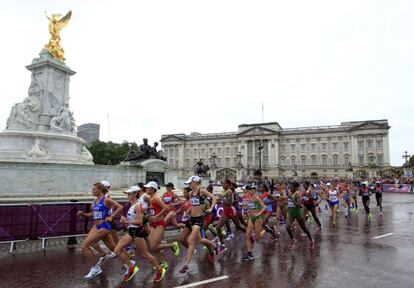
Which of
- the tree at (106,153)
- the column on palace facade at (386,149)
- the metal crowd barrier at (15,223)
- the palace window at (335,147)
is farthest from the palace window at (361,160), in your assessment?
the metal crowd barrier at (15,223)

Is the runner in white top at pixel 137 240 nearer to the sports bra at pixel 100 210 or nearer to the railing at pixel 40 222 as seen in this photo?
the sports bra at pixel 100 210

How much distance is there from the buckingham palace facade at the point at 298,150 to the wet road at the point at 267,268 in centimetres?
8746

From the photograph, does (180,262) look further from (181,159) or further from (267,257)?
(181,159)

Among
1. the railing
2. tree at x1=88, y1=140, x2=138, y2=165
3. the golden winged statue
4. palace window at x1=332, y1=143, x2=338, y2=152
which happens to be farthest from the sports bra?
palace window at x1=332, y1=143, x2=338, y2=152

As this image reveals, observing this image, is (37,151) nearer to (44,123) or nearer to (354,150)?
(44,123)

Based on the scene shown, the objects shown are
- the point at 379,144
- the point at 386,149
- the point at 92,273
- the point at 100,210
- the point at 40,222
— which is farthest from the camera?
the point at 379,144

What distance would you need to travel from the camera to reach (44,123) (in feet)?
71.3

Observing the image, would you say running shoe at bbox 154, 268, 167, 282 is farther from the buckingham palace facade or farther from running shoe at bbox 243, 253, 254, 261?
the buckingham palace facade

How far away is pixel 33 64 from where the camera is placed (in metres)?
22.7

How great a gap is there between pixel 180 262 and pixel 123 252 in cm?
199

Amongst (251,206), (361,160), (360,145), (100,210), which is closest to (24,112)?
(100,210)

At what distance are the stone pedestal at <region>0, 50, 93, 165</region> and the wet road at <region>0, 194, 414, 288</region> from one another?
46.4 ft

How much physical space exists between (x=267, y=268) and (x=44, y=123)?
1993cm

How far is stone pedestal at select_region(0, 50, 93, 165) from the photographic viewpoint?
2038 cm
